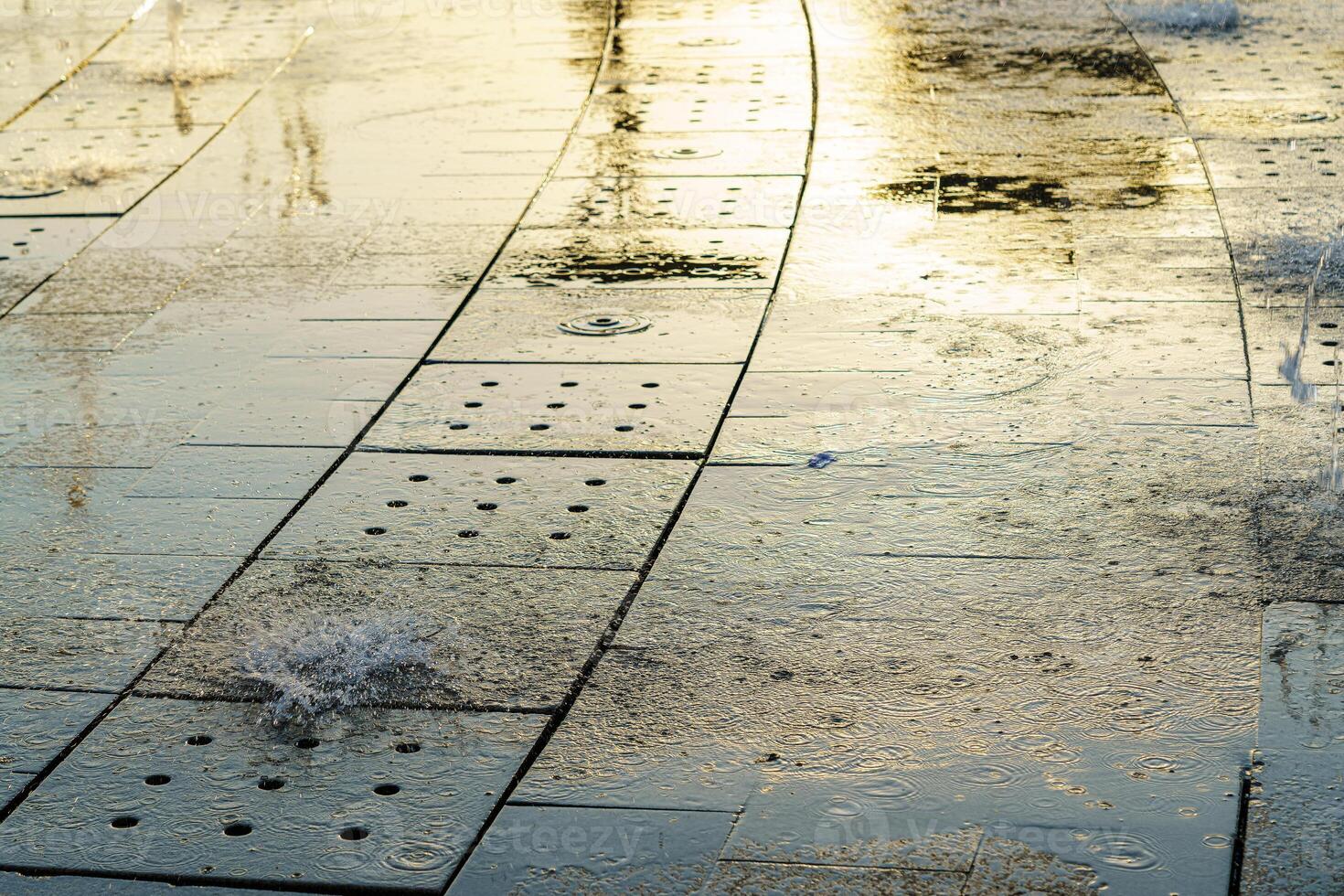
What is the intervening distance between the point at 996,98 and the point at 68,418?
5.44 m

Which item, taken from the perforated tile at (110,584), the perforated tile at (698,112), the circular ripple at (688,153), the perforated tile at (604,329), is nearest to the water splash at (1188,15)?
the perforated tile at (698,112)

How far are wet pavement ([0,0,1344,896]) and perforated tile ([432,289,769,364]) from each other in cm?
3

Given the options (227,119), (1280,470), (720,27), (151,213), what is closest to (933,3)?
(720,27)

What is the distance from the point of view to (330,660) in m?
3.89

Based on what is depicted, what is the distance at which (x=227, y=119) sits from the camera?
8914 millimetres

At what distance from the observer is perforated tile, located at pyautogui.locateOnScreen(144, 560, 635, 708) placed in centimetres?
381

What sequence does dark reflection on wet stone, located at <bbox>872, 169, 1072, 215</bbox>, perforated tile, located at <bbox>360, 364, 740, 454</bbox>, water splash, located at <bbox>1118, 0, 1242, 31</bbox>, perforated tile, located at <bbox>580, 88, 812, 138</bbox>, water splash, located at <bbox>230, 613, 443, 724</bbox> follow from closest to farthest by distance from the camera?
water splash, located at <bbox>230, 613, 443, 724</bbox>, perforated tile, located at <bbox>360, 364, 740, 454</bbox>, dark reflection on wet stone, located at <bbox>872, 169, 1072, 215</bbox>, perforated tile, located at <bbox>580, 88, 812, 138</bbox>, water splash, located at <bbox>1118, 0, 1242, 31</bbox>

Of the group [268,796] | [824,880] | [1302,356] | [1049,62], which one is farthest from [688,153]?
[824,880]

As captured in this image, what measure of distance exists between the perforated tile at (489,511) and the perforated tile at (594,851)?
115cm

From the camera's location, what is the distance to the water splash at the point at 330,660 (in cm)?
375

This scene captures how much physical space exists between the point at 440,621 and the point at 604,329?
85.6 inches

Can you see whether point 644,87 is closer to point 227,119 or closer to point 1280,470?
point 227,119

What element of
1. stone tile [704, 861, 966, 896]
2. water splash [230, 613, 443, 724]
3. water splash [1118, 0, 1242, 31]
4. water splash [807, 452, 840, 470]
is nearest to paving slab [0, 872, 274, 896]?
water splash [230, 613, 443, 724]

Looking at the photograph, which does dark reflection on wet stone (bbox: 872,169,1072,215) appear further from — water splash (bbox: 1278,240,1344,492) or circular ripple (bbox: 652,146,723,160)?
water splash (bbox: 1278,240,1344,492)
